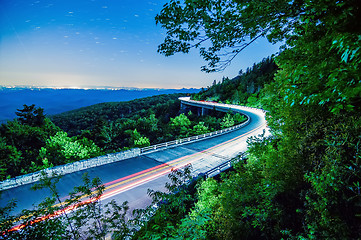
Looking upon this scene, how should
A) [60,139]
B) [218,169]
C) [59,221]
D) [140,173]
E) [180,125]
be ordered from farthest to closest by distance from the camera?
[180,125], [60,139], [140,173], [218,169], [59,221]

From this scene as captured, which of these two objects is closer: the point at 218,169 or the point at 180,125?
the point at 218,169

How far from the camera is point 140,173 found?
12.5 m

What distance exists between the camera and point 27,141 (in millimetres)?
27094

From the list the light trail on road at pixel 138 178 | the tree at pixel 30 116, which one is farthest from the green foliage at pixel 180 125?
the tree at pixel 30 116

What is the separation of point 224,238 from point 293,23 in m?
7.35

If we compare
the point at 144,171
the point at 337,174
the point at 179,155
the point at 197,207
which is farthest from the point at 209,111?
the point at 337,174

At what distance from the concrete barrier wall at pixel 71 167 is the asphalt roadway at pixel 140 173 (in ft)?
1.31

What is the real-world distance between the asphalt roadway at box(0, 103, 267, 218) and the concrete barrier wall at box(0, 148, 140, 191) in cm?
40

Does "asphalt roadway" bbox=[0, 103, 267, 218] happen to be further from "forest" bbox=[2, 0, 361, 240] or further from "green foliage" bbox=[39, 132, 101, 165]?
"green foliage" bbox=[39, 132, 101, 165]

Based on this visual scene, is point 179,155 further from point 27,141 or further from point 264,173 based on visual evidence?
point 27,141

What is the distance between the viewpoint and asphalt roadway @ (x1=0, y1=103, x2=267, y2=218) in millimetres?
9547

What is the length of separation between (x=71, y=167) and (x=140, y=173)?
5.71 metres

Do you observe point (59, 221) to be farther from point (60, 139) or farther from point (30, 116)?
point (30, 116)

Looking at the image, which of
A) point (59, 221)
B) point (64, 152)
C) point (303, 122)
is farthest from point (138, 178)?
point (64, 152)
